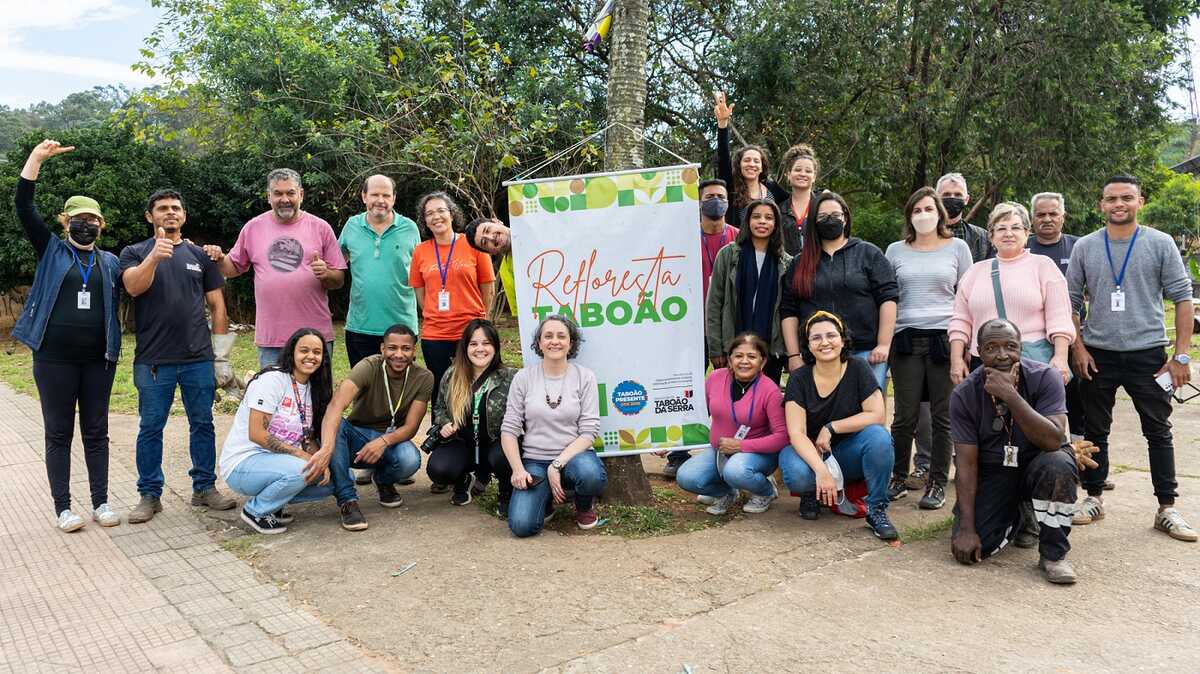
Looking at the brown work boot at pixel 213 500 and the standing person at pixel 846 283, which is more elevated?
the standing person at pixel 846 283

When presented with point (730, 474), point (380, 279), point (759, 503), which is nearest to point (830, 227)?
point (730, 474)

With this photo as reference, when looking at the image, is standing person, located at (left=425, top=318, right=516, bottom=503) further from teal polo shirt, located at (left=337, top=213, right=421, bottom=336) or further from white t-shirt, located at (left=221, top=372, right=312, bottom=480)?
white t-shirt, located at (left=221, top=372, right=312, bottom=480)

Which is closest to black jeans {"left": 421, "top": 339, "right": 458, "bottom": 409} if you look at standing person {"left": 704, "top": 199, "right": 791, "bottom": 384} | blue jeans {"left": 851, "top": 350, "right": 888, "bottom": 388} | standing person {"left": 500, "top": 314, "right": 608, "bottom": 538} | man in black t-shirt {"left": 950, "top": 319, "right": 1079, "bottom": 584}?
standing person {"left": 500, "top": 314, "right": 608, "bottom": 538}

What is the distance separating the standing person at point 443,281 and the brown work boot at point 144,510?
184cm

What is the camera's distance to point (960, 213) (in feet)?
18.2

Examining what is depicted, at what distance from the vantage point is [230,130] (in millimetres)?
17156

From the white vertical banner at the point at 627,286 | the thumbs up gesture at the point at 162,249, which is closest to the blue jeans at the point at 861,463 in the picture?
the white vertical banner at the point at 627,286

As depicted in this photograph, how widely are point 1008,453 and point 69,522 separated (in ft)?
17.2

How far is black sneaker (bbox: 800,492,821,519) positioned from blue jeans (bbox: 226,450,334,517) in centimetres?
290

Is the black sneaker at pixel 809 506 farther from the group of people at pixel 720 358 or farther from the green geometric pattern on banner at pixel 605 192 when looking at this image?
the green geometric pattern on banner at pixel 605 192

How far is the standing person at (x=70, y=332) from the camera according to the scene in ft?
15.8

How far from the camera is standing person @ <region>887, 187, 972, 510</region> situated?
5.21m

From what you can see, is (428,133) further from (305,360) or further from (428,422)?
(305,360)

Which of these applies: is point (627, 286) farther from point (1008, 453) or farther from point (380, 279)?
point (1008, 453)
